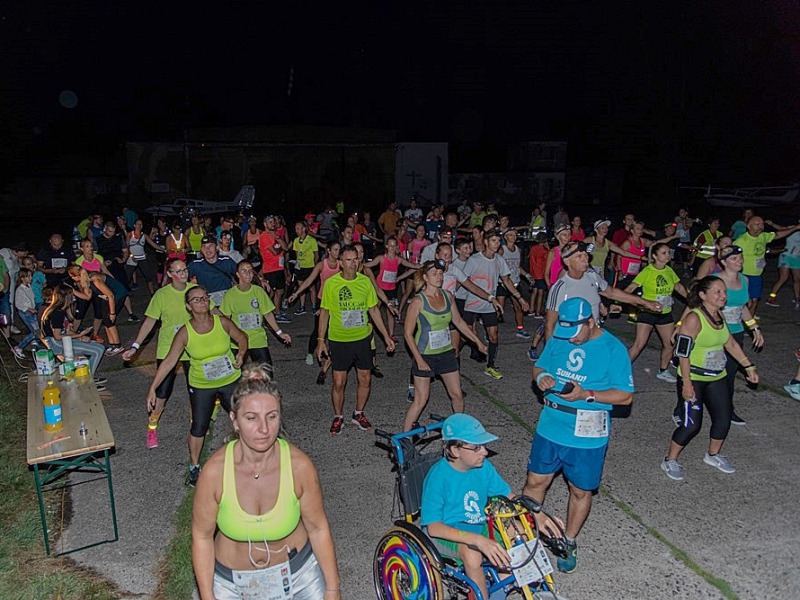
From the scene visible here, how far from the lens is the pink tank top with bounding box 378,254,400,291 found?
10648 mm

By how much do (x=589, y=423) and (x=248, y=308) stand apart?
4166 mm

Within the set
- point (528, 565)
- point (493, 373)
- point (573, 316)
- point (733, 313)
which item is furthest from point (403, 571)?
point (493, 373)

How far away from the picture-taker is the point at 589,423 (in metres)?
4.57

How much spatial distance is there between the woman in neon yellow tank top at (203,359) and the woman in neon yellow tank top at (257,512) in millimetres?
2727

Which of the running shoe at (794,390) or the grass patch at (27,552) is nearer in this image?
the grass patch at (27,552)

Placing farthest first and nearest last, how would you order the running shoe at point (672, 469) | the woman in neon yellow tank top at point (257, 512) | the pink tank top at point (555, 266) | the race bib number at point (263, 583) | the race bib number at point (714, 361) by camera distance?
1. the pink tank top at point (555, 266)
2. the running shoe at point (672, 469)
3. the race bib number at point (714, 361)
4. the race bib number at point (263, 583)
5. the woman in neon yellow tank top at point (257, 512)

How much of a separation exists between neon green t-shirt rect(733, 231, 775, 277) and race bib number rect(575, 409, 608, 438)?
752cm

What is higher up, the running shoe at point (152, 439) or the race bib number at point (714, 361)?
the race bib number at point (714, 361)

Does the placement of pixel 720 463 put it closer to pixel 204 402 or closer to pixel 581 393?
pixel 581 393

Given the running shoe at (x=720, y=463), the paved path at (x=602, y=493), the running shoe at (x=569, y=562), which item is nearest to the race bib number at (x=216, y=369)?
the paved path at (x=602, y=493)

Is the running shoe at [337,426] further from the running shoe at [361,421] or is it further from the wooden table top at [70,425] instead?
the wooden table top at [70,425]

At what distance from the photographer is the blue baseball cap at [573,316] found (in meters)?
4.43

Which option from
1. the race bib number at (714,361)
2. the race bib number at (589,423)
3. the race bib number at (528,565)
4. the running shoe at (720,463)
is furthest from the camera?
the running shoe at (720,463)

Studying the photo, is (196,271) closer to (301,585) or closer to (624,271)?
(301,585)
